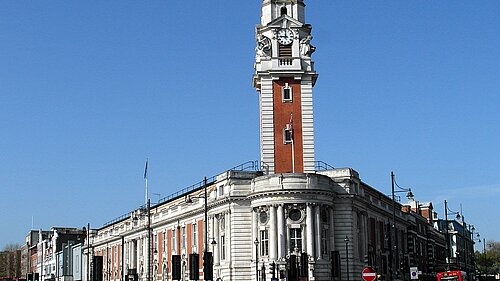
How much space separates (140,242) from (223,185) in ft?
97.0

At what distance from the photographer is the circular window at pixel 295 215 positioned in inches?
2916

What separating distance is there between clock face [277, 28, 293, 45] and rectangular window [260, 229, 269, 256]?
2134cm

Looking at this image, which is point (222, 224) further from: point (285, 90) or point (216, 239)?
point (285, 90)

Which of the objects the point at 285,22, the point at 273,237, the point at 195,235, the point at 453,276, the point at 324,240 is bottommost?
the point at 453,276

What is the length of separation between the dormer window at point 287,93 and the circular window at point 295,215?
14.3 meters

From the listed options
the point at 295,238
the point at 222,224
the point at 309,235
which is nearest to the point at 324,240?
the point at 309,235

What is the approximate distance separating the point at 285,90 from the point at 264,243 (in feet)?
57.2

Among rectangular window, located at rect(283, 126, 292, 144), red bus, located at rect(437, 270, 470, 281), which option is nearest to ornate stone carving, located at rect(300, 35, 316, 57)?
rectangular window, located at rect(283, 126, 292, 144)

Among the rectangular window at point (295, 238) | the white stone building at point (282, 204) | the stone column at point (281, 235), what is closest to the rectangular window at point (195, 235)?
the white stone building at point (282, 204)

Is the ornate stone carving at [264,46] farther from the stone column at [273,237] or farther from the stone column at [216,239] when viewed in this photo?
the stone column at [273,237]

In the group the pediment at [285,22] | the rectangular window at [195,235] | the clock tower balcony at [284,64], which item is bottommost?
the rectangular window at [195,235]

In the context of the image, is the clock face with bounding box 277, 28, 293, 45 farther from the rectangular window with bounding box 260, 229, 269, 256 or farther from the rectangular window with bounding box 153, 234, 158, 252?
the rectangular window with bounding box 153, 234, 158, 252

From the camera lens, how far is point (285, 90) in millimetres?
83625

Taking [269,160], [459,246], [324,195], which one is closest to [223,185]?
[269,160]
